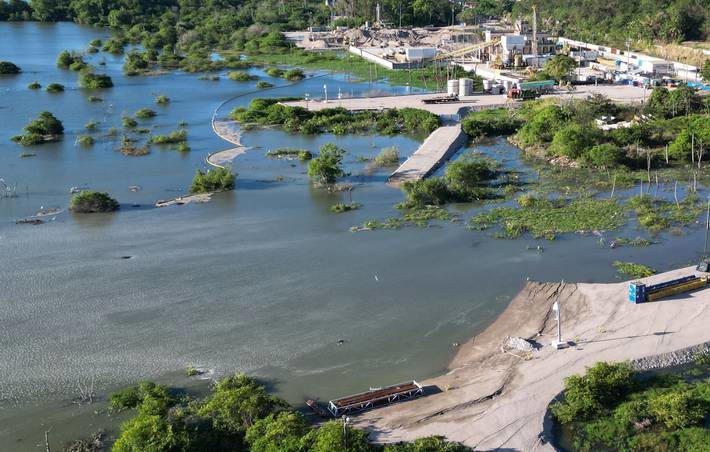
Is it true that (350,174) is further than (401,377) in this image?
Yes

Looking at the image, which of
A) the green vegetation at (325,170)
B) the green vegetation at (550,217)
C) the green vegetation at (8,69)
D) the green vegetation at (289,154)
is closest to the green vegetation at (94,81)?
the green vegetation at (8,69)

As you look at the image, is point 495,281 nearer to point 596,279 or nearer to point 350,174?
point 596,279

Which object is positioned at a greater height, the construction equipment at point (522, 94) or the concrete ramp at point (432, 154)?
the construction equipment at point (522, 94)

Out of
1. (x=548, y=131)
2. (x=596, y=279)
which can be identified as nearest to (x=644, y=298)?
(x=596, y=279)

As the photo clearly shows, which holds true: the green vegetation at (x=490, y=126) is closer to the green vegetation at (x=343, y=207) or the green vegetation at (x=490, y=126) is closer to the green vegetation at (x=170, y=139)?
the green vegetation at (x=343, y=207)

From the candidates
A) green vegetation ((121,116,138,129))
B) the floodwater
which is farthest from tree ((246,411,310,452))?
green vegetation ((121,116,138,129))

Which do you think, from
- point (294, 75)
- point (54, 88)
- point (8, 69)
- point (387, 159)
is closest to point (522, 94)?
point (387, 159)

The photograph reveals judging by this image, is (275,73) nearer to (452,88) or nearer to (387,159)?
(452,88)
